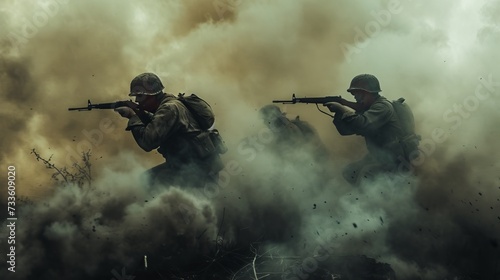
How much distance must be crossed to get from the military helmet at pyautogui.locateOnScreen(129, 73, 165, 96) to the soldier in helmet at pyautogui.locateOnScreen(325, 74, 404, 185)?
333cm

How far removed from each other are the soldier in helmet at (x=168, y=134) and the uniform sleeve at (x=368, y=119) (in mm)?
2502

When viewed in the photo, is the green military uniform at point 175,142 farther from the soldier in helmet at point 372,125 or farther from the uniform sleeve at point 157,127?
the soldier in helmet at point 372,125

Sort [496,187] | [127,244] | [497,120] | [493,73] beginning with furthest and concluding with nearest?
[493,73]
[497,120]
[496,187]
[127,244]

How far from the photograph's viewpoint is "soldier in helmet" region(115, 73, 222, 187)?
12945 mm

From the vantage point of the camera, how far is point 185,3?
65.2 feet

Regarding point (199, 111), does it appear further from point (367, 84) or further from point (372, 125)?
point (367, 84)

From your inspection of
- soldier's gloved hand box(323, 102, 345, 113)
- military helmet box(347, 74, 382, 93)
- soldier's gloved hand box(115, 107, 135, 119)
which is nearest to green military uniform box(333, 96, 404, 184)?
soldier's gloved hand box(323, 102, 345, 113)

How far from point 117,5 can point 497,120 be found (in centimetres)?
1023

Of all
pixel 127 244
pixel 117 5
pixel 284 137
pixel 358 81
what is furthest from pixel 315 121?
pixel 127 244

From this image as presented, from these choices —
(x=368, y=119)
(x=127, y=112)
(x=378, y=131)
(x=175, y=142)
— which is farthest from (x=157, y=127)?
(x=378, y=131)

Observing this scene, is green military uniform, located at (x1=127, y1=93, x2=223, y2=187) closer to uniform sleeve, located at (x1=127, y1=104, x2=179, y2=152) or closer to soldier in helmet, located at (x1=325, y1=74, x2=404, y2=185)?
uniform sleeve, located at (x1=127, y1=104, x2=179, y2=152)

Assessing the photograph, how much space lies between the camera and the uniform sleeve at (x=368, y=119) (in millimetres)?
13695

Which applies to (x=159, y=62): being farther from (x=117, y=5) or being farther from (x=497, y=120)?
(x=497, y=120)

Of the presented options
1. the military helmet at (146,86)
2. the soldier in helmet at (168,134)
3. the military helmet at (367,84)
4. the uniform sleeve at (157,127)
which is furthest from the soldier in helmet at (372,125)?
the military helmet at (146,86)
